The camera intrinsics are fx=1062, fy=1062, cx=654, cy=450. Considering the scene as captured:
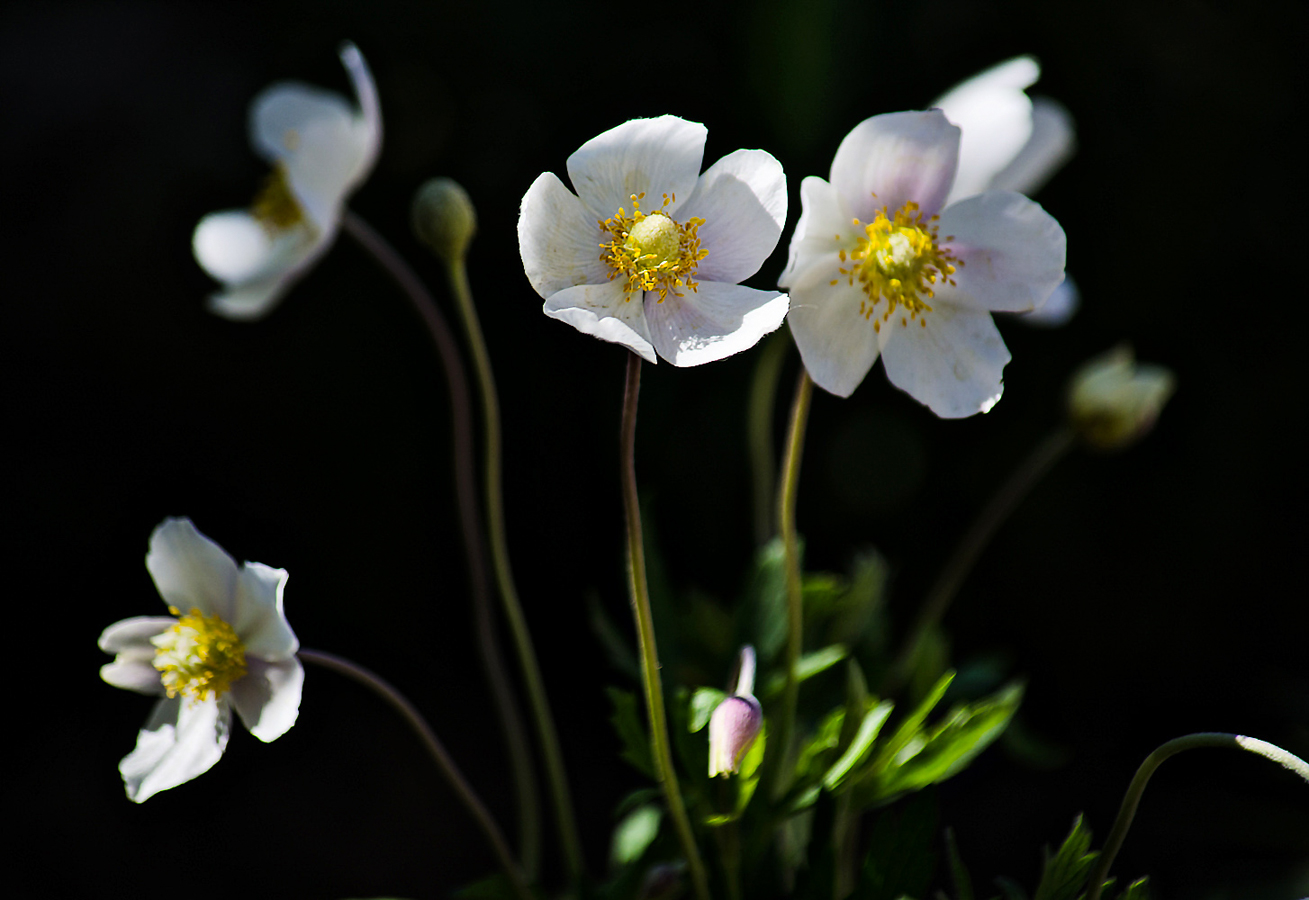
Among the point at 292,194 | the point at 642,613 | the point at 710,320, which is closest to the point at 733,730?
the point at 642,613

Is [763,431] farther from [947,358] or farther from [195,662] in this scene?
[195,662]

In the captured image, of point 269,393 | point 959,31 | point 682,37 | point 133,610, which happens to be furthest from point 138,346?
point 959,31

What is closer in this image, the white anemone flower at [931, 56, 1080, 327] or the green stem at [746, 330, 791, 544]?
the white anemone flower at [931, 56, 1080, 327]

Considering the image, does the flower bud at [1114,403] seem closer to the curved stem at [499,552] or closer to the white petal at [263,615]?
the curved stem at [499,552]

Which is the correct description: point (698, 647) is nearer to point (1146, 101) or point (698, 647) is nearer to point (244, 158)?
point (244, 158)

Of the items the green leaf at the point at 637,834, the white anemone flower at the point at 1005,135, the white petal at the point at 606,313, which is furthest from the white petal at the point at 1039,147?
the green leaf at the point at 637,834

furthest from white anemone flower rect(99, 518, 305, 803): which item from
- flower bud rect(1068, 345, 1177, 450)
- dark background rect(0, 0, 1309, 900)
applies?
dark background rect(0, 0, 1309, 900)

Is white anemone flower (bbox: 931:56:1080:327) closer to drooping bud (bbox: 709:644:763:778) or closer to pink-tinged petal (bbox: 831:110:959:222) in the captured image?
pink-tinged petal (bbox: 831:110:959:222)
